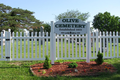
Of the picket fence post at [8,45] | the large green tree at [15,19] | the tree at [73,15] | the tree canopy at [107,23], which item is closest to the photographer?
the picket fence post at [8,45]

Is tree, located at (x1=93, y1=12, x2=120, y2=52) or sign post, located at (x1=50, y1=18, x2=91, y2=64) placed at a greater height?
tree, located at (x1=93, y1=12, x2=120, y2=52)

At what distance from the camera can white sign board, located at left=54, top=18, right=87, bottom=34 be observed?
5.46 metres

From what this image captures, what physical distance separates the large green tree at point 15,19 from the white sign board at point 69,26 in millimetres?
30637

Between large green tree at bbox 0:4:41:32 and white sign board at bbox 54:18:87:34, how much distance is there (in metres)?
30.6

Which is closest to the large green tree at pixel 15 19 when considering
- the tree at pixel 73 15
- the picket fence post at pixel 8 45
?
the tree at pixel 73 15

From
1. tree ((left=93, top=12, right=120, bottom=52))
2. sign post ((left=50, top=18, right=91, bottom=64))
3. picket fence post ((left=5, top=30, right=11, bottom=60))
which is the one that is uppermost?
tree ((left=93, top=12, right=120, bottom=52))

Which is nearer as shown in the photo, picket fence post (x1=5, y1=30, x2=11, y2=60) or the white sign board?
the white sign board

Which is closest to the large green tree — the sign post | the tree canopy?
the tree canopy

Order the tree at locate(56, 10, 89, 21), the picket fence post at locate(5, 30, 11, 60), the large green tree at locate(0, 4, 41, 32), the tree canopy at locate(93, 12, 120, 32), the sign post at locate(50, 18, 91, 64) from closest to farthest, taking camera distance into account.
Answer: the sign post at locate(50, 18, 91, 64) → the picket fence post at locate(5, 30, 11, 60) → the tree canopy at locate(93, 12, 120, 32) → the large green tree at locate(0, 4, 41, 32) → the tree at locate(56, 10, 89, 21)

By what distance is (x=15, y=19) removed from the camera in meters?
35.2

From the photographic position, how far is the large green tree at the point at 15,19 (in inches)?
1320

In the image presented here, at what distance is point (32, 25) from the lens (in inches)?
1494

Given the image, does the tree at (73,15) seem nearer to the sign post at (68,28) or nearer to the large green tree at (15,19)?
the large green tree at (15,19)

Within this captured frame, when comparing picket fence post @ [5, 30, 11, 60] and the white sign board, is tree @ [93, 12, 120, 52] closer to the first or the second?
the white sign board
